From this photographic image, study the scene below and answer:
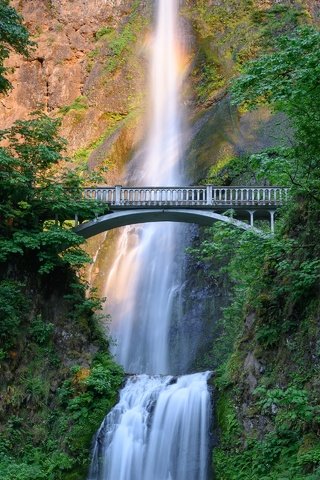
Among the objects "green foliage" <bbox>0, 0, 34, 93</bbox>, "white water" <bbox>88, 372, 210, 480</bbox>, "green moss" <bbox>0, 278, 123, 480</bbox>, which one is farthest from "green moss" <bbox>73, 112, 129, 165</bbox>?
"white water" <bbox>88, 372, 210, 480</bbox>

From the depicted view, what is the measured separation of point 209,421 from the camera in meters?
13.7

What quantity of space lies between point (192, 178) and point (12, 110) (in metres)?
17.7

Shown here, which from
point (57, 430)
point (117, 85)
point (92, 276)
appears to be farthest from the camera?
point (117, 85)

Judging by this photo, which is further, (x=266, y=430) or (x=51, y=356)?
(x=51, y=356)

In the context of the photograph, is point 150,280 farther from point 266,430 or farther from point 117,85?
point 117,85

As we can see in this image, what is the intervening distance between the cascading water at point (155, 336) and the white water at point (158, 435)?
0.02m

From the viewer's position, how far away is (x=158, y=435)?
46.0 ft

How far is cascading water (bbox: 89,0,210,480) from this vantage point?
44.9 feet

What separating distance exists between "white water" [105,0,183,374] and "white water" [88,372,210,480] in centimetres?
704

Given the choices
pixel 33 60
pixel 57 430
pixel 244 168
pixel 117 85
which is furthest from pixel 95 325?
pixel 33 60

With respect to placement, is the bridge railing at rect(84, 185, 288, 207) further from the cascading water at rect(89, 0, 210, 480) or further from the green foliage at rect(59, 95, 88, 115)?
the green foliage at rect(59, 95, 88, 115)

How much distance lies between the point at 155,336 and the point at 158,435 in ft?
30.5

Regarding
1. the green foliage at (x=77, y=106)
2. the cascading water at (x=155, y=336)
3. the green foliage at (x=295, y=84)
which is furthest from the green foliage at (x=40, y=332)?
the green foliage at (x=77, y=106)

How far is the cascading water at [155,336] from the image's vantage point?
1369 centimetres
